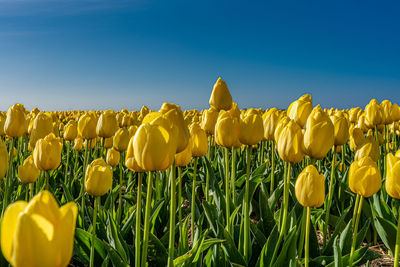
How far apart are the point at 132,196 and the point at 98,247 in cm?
126

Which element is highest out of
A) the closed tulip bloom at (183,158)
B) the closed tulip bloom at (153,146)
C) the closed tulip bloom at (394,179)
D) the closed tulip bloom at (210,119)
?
the closed tulip bloom at (210,119)

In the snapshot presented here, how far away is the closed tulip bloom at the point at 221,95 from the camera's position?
9.74ft

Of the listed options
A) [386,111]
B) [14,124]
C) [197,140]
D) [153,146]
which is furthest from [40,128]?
[386,111]

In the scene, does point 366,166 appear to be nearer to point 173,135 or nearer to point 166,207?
point 173,135

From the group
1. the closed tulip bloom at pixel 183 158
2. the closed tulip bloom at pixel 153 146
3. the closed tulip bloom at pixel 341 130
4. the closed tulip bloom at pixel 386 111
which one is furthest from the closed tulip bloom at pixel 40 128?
the closed tulip bloom at pixel 386 111

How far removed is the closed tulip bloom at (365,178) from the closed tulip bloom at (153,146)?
1.07 meters

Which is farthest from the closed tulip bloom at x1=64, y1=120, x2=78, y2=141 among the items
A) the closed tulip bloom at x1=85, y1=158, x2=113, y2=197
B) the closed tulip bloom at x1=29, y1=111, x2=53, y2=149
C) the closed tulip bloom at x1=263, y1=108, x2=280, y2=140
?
the closed tulip bloom at x1=263, y1=108, x2=280, y2=140

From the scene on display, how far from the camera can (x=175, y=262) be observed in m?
1.68

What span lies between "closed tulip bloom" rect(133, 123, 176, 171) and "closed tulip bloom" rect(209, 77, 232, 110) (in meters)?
1.72

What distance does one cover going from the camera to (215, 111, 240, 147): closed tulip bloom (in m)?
2.12

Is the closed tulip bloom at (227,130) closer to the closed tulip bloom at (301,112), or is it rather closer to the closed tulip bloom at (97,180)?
the closed tulip bloom at (301,112)

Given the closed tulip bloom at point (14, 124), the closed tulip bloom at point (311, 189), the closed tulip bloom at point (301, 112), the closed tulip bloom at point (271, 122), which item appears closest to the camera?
the closed tulip bloom at point (311, 189)

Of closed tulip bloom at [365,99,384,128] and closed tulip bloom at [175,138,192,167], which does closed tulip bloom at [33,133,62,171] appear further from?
closed tulip bloom at [365,99,384,128]

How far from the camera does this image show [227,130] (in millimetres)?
2127
